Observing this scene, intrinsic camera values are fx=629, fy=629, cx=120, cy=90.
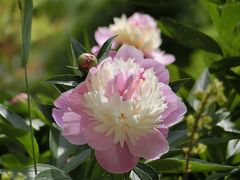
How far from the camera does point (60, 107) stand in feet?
2.35

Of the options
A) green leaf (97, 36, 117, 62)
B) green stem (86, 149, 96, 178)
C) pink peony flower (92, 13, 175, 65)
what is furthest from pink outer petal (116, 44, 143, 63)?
pink peony flower (92, 13, 175, 65)

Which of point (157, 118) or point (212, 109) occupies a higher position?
point (157, 118)

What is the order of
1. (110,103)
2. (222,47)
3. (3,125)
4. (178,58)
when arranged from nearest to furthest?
(110,103) → (3,125) → (222,47) → (178,58)

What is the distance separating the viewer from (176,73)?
1153 millimetres

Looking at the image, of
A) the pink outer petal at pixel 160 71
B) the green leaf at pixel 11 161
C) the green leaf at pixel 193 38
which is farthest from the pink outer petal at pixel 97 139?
the green leaf at pixel 193 38

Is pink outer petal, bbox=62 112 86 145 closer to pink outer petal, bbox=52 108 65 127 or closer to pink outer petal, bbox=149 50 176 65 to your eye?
pink outer petal, bbox=52 108 65 127

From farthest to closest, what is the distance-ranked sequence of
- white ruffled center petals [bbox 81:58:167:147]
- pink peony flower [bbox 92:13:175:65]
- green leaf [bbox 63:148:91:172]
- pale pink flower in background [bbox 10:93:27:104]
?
pink peony flower [bbox 92:13:175:65] → pale pink flower in background [bbox 10:93:27:104] → green leaf [bbox 63:148:91:172] → white ruffled center petals [bbox 81:58:167:147]

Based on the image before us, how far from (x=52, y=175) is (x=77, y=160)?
3.4 inches

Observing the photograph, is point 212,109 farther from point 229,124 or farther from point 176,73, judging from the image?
point 176,73

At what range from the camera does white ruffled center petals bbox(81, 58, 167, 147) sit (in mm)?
674

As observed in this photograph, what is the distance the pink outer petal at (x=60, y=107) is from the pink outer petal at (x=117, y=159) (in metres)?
0.06

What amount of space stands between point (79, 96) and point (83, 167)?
0.45ft

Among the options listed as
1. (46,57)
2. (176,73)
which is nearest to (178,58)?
(46,57)

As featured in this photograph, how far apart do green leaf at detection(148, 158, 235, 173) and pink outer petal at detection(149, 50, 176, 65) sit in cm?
43
